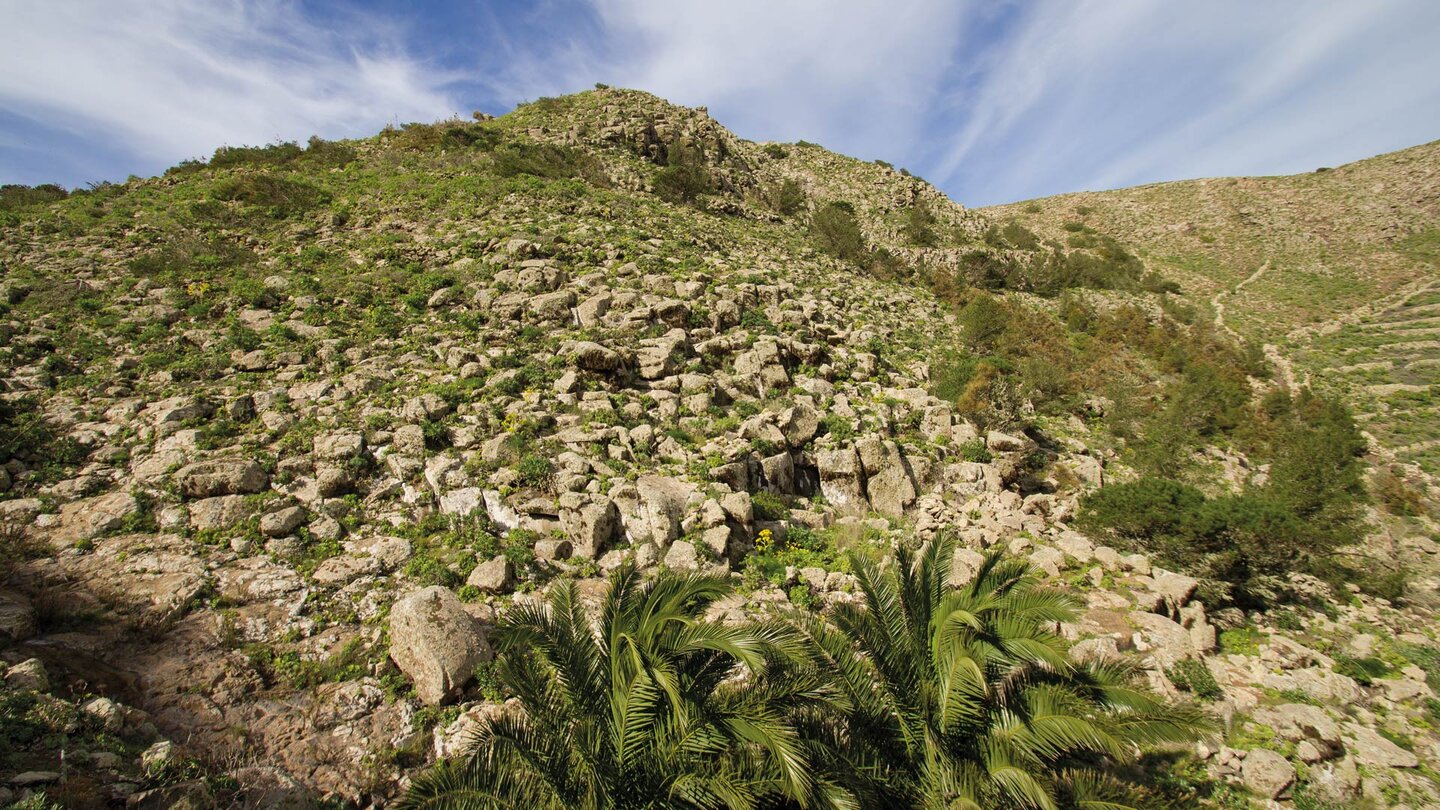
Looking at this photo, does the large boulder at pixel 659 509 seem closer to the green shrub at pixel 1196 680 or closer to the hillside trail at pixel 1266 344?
the green shrub at pixel 1196 680

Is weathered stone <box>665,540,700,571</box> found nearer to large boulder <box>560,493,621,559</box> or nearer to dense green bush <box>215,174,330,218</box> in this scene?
large boulder <box>560,493,621,559</box>

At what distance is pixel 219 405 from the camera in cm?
1102

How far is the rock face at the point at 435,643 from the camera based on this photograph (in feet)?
21.2

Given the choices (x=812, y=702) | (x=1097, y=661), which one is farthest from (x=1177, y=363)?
(x=812, y=702)

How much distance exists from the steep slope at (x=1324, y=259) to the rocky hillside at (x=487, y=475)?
4669 millimetres

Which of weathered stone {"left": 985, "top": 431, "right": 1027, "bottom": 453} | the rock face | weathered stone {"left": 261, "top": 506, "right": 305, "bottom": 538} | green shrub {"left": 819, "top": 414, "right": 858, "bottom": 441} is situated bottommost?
the rock face

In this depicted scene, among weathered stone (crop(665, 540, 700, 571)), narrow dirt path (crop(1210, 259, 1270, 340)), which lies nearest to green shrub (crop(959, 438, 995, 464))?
weathered stone (crop(665, 540, 700, 571))

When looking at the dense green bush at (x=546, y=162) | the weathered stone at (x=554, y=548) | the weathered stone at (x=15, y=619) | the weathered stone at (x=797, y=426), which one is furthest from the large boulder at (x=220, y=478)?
the dense green bush at (x=546, y=162)

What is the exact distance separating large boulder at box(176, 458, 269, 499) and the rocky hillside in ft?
0.12

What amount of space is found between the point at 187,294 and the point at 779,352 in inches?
632

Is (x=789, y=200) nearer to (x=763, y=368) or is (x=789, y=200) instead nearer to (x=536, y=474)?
(x=763, y=368)

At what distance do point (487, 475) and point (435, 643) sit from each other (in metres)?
3.86

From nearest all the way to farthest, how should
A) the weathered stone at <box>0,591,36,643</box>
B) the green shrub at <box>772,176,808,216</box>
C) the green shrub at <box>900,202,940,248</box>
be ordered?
the weathered stone at <box>0,591,36,643</box> < the green shrub at <box>900,202,940,248</box> < the green shrub at <box>772,176,808,216</box>

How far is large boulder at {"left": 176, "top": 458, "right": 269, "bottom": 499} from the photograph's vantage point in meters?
8.89
